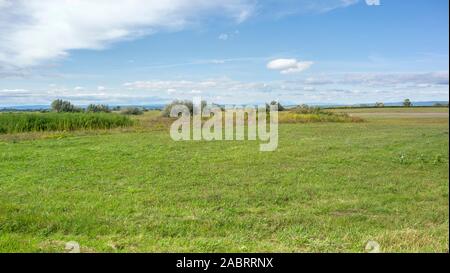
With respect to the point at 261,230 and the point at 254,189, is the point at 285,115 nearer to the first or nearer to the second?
the point at 254,189

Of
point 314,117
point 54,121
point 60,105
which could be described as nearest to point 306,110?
point 314,117

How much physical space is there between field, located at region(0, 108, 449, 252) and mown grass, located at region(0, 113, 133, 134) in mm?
2405

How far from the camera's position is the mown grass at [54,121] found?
12086mm

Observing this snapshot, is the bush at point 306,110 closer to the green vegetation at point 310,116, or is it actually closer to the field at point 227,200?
the green vegetation at point 310,116

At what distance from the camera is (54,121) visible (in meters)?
13.9

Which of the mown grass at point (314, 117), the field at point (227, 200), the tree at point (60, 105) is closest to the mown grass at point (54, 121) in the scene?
the field at point (227, 200)

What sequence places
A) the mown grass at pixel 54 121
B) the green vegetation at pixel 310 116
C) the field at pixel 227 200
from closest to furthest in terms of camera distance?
the field at pixel 227 200 < the mown grass at pixel 54 121 < the green vegetation at pixel 310 116

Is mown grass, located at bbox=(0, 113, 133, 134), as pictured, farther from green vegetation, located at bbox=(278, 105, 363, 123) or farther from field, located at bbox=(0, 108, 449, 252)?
green vegetation, located at bbox=(278, 105, 363, 123)

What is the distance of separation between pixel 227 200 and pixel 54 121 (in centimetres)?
1066

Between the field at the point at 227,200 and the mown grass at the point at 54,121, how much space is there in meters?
2.41

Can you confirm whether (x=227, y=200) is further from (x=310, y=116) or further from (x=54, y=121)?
(x=310, y=116)
